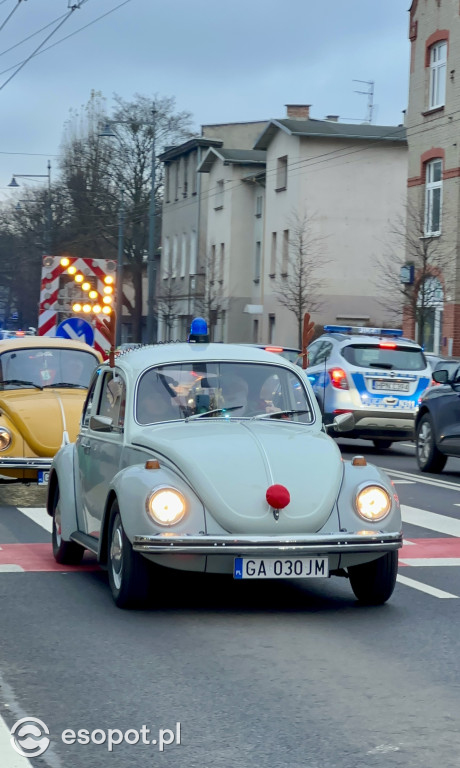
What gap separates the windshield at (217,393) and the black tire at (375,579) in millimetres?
1123

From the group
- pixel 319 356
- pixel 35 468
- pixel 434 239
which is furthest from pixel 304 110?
pixel 35 468

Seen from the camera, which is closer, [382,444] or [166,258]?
[382,444]

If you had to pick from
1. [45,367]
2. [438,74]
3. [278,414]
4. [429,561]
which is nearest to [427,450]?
[45,367]

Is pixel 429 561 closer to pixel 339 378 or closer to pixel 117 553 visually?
pixel 117 553

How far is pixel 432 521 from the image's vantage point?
42.1 feet

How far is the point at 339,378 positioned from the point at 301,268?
104 feet

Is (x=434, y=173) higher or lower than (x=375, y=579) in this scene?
higher

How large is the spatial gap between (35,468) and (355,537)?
6.48 meters

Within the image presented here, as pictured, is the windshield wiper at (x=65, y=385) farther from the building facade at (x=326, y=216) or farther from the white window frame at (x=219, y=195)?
the white window frame at (x=219, y=195)

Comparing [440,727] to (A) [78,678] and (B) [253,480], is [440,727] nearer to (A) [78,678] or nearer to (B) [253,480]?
(A) [78,678]

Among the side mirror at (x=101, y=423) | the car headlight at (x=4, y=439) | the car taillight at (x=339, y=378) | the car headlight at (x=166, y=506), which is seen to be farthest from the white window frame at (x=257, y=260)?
the car headlight at (x=166, y=506)

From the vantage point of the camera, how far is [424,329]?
4072cm

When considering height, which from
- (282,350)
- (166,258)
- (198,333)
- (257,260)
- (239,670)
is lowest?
(239,670)

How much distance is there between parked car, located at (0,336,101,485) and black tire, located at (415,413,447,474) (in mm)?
4939
